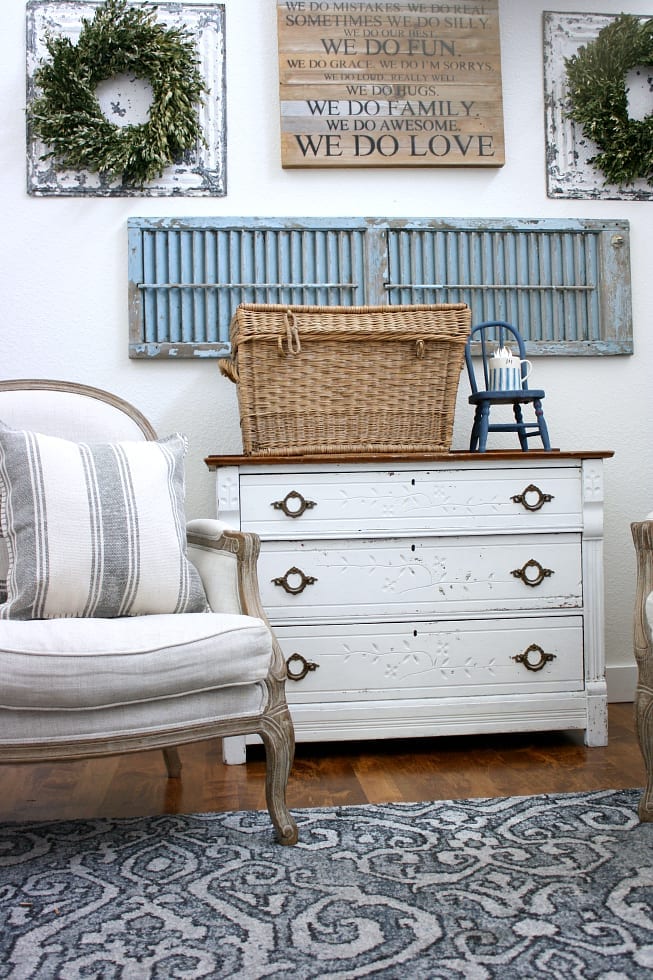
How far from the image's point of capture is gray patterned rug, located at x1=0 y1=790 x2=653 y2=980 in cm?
Result: 116

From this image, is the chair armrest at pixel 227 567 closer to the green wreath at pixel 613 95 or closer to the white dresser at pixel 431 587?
the white dresser at pixel 431 587

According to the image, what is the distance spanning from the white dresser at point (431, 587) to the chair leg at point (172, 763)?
15cm

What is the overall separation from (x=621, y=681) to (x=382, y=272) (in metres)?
1.48

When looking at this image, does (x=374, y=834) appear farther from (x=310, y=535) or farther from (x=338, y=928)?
(x=310, y=535)

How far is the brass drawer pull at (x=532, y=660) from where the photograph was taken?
223cm

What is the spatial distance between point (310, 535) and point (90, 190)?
4.25 ft

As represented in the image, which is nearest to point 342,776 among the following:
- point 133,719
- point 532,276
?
point 133,719

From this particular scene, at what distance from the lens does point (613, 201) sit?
9.28ft

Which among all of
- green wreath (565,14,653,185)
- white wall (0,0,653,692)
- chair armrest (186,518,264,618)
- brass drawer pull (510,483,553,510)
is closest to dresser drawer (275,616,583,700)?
brass drawer pull (510,483,553,510)

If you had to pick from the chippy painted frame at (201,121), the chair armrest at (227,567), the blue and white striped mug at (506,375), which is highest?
the chippy painted frame at (201,121)

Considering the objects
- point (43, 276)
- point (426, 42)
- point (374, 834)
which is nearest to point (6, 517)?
point (374, 834)

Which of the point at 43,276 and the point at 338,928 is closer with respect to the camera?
the point at 338,928

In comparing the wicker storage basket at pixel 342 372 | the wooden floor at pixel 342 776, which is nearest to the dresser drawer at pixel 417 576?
the wicker storage basket at pixel 342 372

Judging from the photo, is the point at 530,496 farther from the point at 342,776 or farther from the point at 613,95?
the point at 613,95
